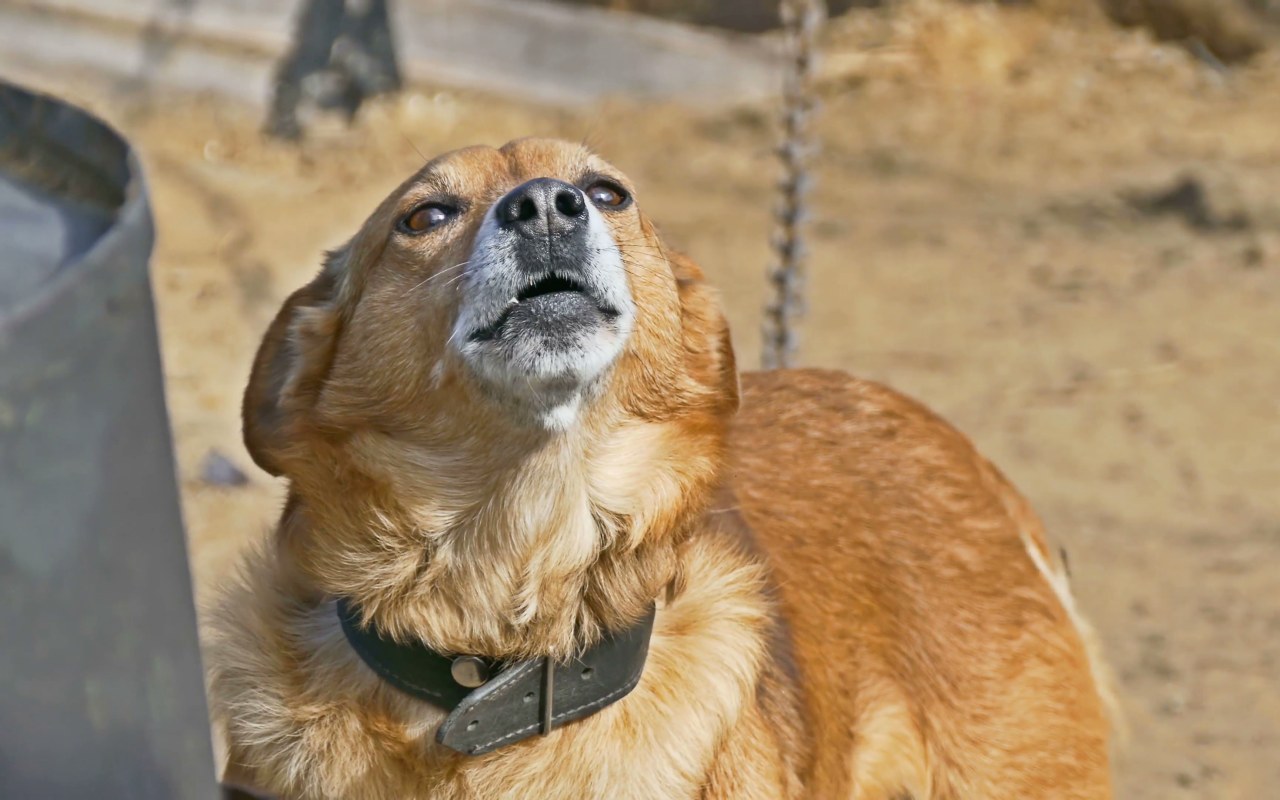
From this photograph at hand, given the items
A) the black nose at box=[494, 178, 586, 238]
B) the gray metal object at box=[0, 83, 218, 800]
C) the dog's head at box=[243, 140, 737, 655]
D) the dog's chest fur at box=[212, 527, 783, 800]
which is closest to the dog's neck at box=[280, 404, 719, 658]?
the dog's head at box=[243, 140, 737, 655]

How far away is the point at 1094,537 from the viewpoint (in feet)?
17.1

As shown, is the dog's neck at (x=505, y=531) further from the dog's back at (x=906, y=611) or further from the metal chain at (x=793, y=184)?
the metal chain at (x=793, y=184)

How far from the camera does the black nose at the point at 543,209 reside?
98.5 inches

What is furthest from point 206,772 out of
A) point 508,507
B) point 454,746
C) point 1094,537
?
point 1094,537

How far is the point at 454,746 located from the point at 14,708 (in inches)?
46.6

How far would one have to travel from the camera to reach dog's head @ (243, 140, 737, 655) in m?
2.50

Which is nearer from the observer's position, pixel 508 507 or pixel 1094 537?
pixel 508 507

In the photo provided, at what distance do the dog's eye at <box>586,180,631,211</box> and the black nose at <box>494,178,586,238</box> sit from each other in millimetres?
321

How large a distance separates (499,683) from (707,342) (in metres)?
0.87

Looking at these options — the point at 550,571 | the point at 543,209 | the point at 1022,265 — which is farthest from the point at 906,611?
the point at 1022,265

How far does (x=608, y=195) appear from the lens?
2.86m

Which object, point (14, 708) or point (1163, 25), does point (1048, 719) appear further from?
point (1163, 25)

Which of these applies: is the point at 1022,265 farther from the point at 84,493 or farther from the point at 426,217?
the point at 84,493

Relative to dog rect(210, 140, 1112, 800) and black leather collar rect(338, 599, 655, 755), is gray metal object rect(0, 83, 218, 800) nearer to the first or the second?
black leather collar rect(338, 599, 655, 755)
